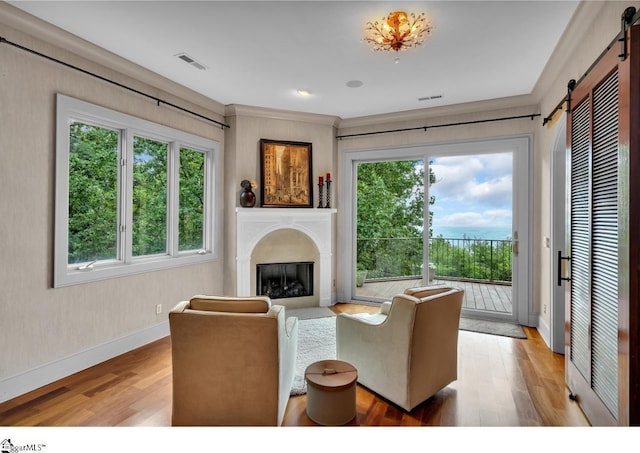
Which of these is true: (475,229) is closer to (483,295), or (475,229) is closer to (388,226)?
(483,295)

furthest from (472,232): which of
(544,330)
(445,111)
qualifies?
(445,111)

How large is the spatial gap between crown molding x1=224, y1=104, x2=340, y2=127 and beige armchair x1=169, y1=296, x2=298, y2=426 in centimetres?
314

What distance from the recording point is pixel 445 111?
442 centimetres

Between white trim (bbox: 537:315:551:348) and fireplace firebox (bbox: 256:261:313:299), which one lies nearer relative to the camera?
white trim (bbox: 537:315:551:348)

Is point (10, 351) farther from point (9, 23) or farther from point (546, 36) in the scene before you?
point (546, 36)

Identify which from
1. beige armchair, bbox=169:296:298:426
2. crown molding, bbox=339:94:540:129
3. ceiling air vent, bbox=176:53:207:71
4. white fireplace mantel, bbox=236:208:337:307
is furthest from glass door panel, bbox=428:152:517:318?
beige armchair, bbox=169:296:298:426

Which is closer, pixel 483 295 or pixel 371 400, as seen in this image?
pixel 371 400

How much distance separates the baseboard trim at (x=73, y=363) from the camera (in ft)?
8.13

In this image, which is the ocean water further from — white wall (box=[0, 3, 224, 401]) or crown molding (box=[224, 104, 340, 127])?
white wall (box=[0, 3, 224, 401])

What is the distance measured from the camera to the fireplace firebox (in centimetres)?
480

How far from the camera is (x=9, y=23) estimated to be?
95.0 inches

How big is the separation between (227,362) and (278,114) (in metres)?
3.54

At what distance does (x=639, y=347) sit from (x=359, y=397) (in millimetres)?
1625

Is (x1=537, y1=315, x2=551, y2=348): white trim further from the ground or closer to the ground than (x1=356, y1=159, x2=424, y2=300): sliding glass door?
closer to the ground
